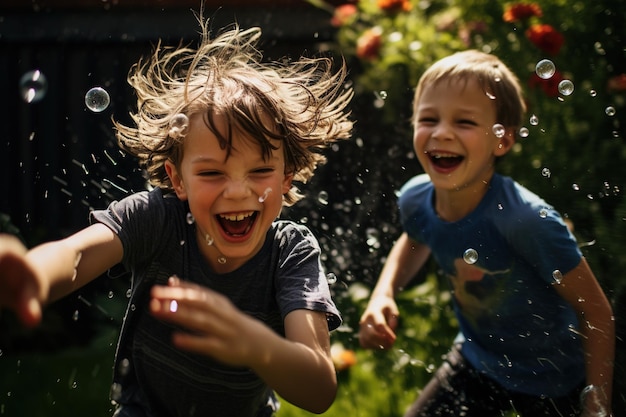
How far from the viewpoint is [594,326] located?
2.55 meters

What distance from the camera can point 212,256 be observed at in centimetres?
223

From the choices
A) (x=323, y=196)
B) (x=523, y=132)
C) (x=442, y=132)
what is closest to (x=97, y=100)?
(x=442, y=132)

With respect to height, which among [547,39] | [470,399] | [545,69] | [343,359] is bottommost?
[343,359]

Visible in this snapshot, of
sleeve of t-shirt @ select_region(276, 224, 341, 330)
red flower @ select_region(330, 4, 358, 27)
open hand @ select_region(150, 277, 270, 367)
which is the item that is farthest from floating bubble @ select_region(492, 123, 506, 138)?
red flower @ select_region(330, 4, 358, 27)

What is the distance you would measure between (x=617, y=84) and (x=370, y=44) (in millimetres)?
1371

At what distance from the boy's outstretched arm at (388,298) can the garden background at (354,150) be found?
1.94 feet

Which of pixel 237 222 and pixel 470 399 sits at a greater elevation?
pixel 237 222

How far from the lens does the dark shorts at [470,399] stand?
2.68m

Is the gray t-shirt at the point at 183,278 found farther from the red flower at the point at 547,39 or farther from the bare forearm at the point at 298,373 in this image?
the red flower at the point at 547,39

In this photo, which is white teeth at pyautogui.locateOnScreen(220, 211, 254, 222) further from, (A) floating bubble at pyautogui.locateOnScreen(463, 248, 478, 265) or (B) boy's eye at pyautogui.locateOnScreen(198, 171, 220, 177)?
(A) floating bubble at pyautogui.locateOnScreen(463, 248, 478, 265)

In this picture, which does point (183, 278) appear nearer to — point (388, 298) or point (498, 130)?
point (388, 298)

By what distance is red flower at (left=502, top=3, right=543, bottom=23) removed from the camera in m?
3.56

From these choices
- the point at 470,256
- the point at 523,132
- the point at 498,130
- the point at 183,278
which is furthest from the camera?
the point at 523,132

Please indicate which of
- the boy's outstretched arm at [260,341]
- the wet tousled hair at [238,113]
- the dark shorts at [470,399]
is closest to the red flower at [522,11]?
the wet tousled hair at [238,113]
